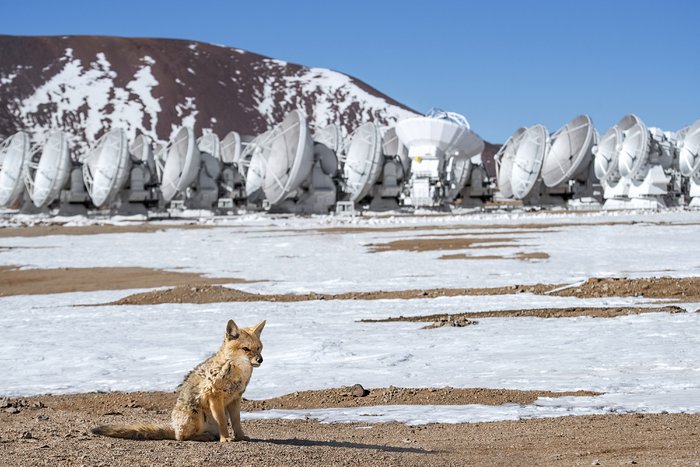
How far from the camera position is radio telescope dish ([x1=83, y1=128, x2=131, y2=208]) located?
64.6 m

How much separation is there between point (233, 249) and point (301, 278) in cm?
1208

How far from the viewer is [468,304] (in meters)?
16.0

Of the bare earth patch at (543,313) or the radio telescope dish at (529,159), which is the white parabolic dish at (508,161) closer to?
the radio telescope dish at (529,159)

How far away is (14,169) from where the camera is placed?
69.4 metres

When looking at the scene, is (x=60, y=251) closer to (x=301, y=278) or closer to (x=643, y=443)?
(x=301, y=278)

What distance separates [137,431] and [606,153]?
6952 centimetres

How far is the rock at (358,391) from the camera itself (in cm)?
908

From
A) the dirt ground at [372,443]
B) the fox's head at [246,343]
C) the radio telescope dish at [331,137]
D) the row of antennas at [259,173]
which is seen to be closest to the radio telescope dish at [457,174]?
the row of antennas at [259,173]

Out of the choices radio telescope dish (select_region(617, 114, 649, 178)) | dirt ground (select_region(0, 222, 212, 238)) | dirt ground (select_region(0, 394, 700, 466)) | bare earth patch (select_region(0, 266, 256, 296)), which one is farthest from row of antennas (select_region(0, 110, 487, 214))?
dirt ground (select_region(0, 394, 700, 466))

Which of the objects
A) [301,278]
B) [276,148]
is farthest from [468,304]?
[276,148]

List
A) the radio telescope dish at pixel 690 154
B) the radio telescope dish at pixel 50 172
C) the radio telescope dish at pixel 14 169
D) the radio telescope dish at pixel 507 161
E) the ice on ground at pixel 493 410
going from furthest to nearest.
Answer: the radio telescope dish at pixel 507 161 → the radio telescope dish at pixel 690 154 → the radio telescope dish at pixel 14 169 → the radio telescope dish at pixel 50 172 → the ice on ground at pixel 493 410

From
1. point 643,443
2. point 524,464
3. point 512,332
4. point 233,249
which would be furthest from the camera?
point 233,249

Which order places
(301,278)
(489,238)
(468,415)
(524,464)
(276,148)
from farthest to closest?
(276,148)
(489,238)
(301,278)
(468,415)
(524,464)

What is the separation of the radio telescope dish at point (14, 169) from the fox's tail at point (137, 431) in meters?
66.3
